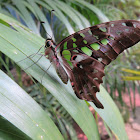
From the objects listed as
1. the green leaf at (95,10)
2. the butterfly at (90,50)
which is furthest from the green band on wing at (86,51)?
the green leaf at (95,10)

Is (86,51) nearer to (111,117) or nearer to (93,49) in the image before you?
(93,49)

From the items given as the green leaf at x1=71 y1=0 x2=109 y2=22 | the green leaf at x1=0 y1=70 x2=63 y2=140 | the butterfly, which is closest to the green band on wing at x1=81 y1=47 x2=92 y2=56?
the butterfly

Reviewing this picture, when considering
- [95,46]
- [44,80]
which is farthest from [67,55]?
[44,80]

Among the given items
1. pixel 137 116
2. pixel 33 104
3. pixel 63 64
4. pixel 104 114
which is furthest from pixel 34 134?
pixel 137 116

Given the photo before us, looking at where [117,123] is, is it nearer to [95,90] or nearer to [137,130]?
[95,90]

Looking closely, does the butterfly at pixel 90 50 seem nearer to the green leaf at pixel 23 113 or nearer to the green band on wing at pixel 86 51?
the green band on wing at pixel 86 51
